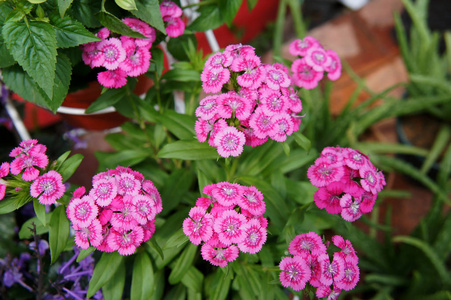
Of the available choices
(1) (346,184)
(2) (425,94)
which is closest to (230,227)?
(1) (346,184)

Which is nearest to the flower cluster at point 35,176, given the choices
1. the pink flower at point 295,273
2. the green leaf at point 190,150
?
the green leaf at point 190,150

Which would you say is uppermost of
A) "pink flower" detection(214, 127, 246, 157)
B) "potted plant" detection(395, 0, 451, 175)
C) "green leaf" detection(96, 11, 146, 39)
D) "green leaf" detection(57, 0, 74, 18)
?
"green leaf" detection(57, 0, 74, 18)

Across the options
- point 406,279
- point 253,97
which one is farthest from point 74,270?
point 406,279

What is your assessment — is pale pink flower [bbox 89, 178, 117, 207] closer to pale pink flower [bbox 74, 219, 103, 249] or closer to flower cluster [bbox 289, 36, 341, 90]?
pale pink flower [bbox 74, 219, 103, 249]

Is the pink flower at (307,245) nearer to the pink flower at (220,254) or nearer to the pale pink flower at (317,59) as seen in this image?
the pink flower at (220,254)

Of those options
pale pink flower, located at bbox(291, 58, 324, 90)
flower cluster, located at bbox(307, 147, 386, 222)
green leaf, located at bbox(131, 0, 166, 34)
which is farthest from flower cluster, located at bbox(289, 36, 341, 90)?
green leaf, located at bbox(131, 0, 166, 34)
